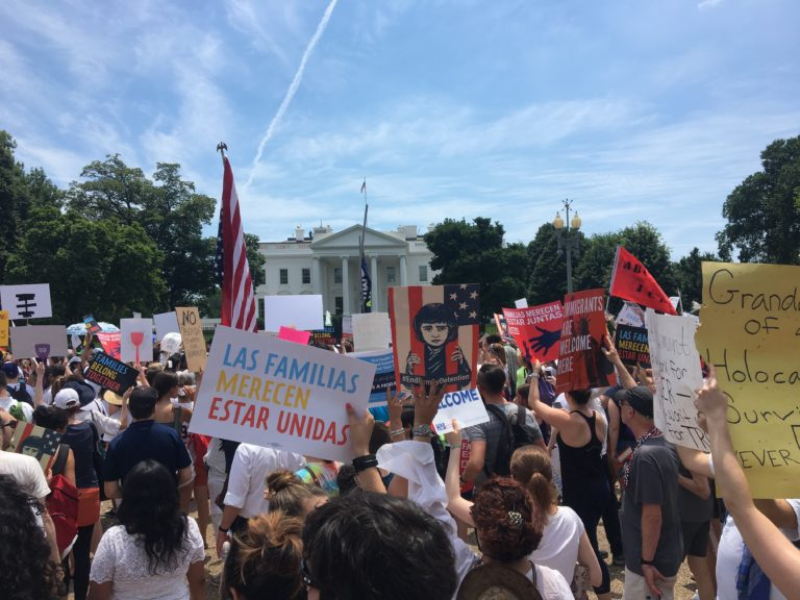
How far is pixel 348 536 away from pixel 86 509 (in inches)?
157


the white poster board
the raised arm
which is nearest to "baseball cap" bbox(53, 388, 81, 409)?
the white poster board

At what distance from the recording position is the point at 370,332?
8305mm

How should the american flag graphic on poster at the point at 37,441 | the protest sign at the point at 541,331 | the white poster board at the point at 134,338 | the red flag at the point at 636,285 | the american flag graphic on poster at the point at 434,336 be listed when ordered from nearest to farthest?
the american flag graphic on poster at the point at 37,441 → the american flag graphic on poster at the point at 434,336 → the red flag at the point at 636,285 → the protest sign at the point at 541,331 → the white poster board at the point at 134,338

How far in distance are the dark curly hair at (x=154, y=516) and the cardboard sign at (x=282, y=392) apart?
370 millimetres

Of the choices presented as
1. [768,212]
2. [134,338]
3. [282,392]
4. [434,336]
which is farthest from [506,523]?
[768,212]

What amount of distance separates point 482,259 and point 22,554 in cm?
5908

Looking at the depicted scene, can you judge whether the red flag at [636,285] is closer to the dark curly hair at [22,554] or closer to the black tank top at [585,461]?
the black tank top at [585,461]

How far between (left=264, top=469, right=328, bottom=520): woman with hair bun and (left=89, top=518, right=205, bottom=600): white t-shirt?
1.77ft

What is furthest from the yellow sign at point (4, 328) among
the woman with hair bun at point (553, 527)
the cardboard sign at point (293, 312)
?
the woman with hair bun at point (553, 527)

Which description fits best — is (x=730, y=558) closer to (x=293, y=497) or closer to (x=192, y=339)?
(x=293, y=497)

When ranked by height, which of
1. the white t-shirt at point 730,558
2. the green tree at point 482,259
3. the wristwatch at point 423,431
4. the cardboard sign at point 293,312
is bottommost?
the white t-shirt at point 730,558

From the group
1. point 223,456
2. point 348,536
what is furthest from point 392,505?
point 223,456

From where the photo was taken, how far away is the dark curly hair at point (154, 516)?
2727mm

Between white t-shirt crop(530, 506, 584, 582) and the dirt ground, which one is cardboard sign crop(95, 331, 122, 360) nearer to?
the dirt ground
